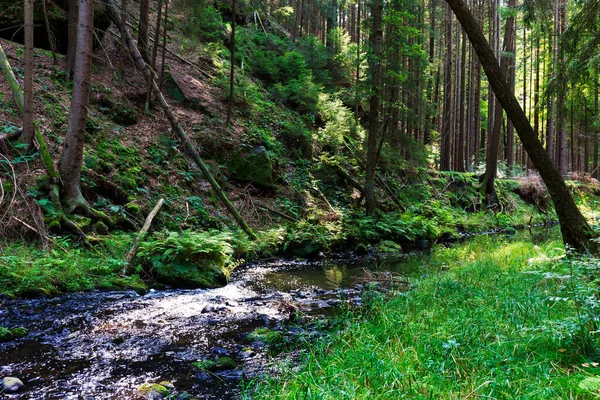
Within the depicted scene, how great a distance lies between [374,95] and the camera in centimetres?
1341

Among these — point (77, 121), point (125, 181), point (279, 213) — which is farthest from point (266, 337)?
point (279, 213)

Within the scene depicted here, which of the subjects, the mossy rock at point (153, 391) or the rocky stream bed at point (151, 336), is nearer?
the mossy rock at point (153, 391)

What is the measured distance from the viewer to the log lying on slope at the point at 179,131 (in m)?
10.4

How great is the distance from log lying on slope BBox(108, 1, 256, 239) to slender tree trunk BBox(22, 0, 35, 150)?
301 cm

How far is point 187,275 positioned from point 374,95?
9208 mm

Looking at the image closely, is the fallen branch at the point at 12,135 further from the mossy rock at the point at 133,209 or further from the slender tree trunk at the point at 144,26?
the slender tree trunk at the point at 144,26

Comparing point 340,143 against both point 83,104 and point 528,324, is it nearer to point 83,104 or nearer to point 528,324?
point 83,104

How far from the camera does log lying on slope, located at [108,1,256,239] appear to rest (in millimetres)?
10430

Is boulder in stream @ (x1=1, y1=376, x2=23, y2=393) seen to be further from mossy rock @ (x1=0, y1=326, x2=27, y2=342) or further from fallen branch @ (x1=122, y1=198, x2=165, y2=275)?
fallen branch @ (x1=122, y1=198, x2=165, y2=275)

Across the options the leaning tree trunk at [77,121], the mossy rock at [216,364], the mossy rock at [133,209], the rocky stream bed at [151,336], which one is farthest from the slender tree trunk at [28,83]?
the mossy rock at [216,364]

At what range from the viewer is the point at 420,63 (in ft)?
58.8

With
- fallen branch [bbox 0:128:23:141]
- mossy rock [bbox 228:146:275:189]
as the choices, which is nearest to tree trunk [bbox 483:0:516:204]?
mossy rock [bbox 228:146:275:189]

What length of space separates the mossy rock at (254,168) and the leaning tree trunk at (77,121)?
5.36 meters

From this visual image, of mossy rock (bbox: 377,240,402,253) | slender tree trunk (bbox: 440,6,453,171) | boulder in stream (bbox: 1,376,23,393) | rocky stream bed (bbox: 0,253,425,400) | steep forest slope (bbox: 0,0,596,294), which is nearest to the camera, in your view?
boulder in stream (bbox: 1,376,23,393)
